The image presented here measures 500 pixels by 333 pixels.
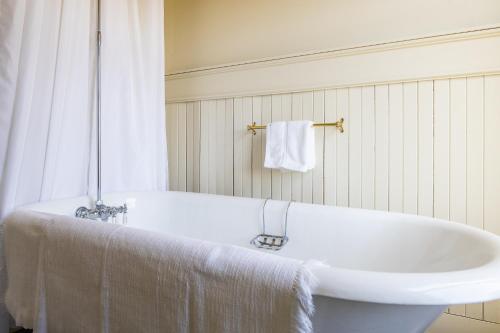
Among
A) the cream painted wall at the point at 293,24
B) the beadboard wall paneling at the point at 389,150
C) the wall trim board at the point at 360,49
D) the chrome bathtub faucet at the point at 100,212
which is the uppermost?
the cream painted wall at the point at 293,24

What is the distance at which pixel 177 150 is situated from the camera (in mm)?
2373

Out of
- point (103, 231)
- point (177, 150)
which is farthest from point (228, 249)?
point (177, 150)

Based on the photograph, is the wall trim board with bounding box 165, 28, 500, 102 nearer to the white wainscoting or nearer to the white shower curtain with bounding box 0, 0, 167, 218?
the white wainscoting

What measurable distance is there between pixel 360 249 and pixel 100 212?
132 centimetres

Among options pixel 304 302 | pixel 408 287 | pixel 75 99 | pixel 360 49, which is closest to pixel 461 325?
pixel 408 287

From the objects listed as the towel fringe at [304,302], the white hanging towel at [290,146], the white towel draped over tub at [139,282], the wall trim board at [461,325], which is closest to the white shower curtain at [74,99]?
A: the white towel draped over tub at [139,282]

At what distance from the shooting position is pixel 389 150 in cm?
161

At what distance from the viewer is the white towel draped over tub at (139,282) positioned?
69 centimetres

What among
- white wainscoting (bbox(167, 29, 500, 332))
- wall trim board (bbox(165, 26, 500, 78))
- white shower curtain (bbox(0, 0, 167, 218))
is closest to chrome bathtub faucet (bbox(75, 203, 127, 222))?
white shower curtain (bbox(0, 0, 167, 218))

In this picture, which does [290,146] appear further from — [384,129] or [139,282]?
[139,282]

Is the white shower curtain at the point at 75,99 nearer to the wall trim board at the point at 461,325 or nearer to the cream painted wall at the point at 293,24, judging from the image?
the cream painted wall at the point at 293,24

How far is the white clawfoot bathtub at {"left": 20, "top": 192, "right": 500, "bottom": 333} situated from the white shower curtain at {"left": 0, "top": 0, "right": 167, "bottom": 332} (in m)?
0.14

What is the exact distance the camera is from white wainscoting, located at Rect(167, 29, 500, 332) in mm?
1423

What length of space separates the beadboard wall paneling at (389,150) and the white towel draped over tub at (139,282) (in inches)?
44.0
